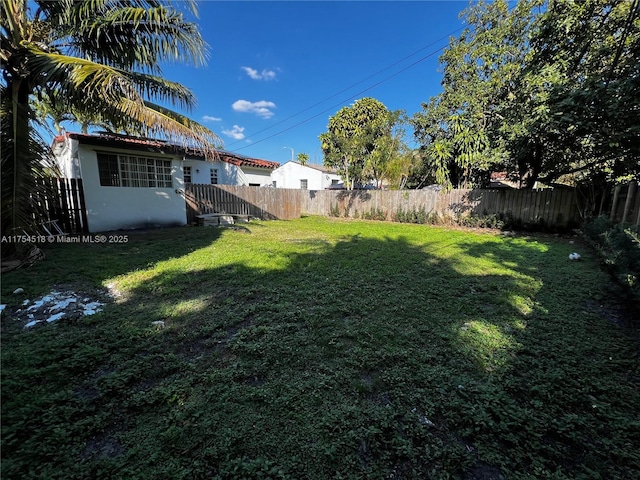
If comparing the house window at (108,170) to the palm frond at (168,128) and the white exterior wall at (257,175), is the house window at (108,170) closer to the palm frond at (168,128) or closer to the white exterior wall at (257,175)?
the palm frond at (168,128)

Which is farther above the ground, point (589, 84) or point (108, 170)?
point (589, 84)

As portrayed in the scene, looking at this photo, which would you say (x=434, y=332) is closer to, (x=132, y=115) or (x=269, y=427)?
(x=269, y=427)

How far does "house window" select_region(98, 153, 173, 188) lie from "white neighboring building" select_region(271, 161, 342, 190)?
18.0 meters

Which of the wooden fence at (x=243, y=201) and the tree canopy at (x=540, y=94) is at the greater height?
the tree canopy at (x=540, y=94)

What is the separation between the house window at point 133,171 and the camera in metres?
8.66

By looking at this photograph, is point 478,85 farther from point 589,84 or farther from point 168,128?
point 168,128

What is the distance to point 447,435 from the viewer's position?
1776 millimetres

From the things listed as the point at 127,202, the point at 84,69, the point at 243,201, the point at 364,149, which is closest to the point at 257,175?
the point at 243,201

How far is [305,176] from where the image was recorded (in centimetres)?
2850

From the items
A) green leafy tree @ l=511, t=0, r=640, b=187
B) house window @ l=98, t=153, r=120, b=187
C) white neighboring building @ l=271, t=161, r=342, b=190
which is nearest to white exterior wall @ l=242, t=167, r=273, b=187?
house window @ l=98, t=153, r=120, b=187

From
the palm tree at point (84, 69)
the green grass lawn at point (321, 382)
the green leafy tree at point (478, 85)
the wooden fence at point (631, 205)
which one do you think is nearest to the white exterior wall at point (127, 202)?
the palm tree at point (84, 69)

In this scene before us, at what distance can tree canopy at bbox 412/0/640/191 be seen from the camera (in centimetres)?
652

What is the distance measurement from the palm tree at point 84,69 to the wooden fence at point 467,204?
9986 mm

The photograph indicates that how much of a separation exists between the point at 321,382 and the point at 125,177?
9865mm
